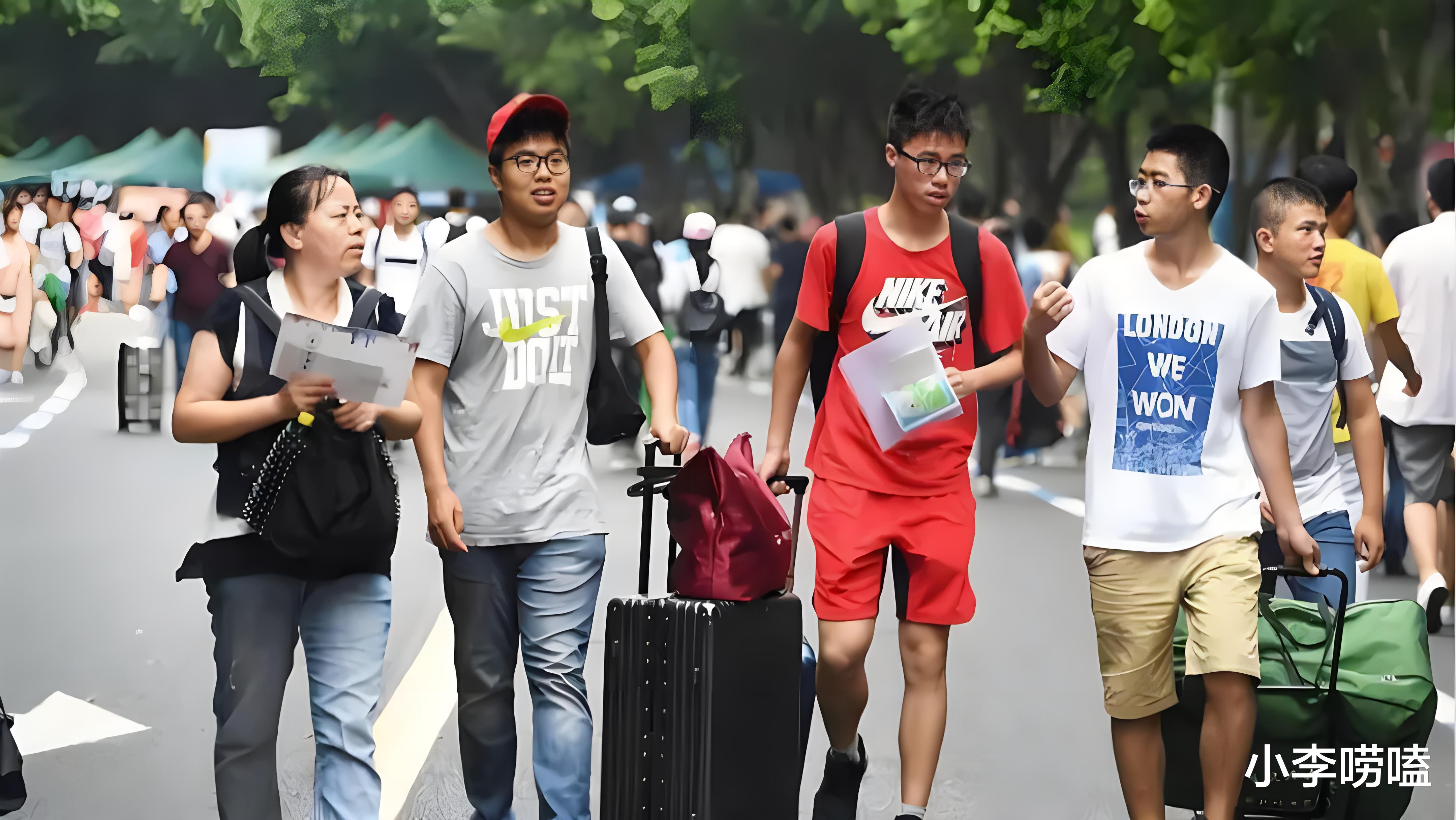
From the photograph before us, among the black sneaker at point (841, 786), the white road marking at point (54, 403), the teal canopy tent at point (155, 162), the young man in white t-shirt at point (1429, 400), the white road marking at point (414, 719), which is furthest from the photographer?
the white road marking at point (54, 403)

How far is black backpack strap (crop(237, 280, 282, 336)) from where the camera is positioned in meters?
4.19

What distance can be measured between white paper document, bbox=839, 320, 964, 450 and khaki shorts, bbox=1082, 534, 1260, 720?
22.4 inches

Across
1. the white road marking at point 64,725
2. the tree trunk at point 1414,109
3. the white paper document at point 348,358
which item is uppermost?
the tree trunk at point 1414,109

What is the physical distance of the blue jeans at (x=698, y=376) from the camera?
925 centimetres

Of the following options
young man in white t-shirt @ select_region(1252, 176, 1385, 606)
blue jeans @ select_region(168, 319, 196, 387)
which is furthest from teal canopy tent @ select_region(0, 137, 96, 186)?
young man in white t-shirt @ select_region(1252, 176, 1385, 606)

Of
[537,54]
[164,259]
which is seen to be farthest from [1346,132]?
[164,259]

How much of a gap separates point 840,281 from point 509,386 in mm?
940

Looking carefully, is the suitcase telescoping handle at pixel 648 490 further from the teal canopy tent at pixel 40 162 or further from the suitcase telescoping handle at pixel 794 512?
the teal canopy tent at pixel 40 162

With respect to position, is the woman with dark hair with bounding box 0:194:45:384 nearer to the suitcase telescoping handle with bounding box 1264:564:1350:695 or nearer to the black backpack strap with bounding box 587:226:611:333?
the black backpack strap with bounding box 587:226:611:333

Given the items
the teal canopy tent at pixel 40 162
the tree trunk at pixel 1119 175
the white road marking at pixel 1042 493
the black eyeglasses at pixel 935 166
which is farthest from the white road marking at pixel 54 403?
the white road marking at pixel 1042 493

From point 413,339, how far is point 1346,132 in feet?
18.6

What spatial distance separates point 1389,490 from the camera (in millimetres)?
8078

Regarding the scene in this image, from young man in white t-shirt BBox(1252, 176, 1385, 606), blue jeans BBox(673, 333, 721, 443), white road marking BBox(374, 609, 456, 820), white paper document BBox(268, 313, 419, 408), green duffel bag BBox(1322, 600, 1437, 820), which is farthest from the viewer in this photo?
blue jeans BBox(673, 333, 721, 443)

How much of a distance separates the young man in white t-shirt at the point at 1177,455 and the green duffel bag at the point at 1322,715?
16cm
